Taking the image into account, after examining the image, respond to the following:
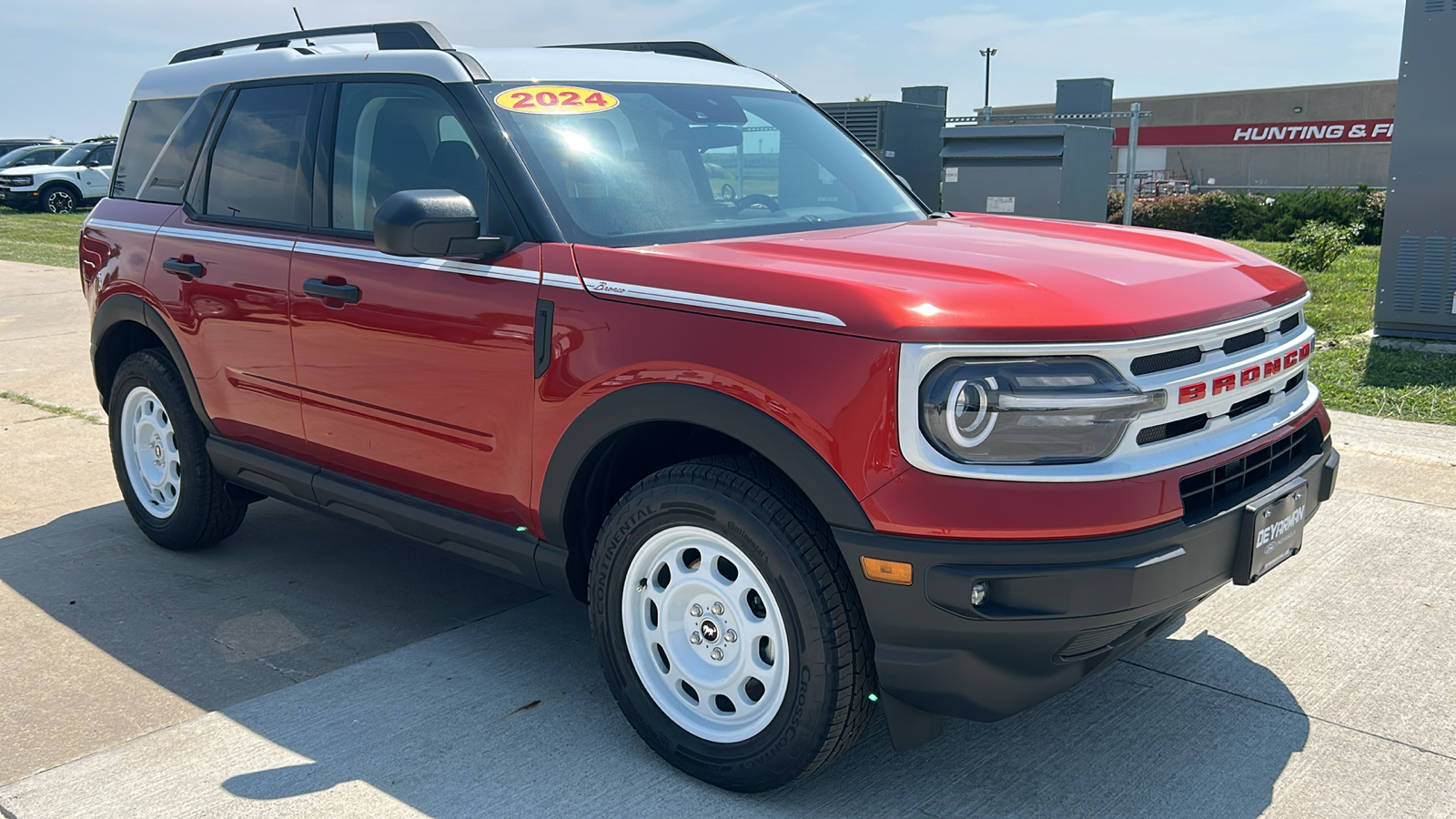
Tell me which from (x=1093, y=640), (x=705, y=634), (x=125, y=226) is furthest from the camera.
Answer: (x=125, y=226)

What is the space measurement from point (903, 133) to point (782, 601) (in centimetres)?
1020

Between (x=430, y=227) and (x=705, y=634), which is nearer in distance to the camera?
(x=705, y=634)

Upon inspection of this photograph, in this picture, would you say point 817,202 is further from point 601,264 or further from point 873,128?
point 873,128

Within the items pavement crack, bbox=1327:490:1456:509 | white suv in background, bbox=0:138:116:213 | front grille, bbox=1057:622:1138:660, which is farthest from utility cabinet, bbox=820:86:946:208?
white suv in background, bbox=0:138:116:213

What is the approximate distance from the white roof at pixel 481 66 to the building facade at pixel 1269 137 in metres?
32.6

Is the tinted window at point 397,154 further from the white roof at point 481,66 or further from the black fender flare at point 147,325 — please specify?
the black fender flare at point 147,325

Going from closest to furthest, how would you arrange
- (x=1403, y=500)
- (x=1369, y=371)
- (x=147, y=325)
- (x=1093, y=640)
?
(x=1093, y=640), (x=147, y=325), (x=1403, y=500), (x=1369, y=371)

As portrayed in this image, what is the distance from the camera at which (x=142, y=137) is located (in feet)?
16.6

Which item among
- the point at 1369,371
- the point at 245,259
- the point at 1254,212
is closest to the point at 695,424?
the point at 245,259

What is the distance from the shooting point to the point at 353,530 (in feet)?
17.6

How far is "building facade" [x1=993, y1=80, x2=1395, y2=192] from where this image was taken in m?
36.4

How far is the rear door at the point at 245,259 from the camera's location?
4.16 metres

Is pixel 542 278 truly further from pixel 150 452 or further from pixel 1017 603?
pixel 150 452

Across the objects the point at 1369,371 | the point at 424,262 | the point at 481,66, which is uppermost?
the point at 481,66
